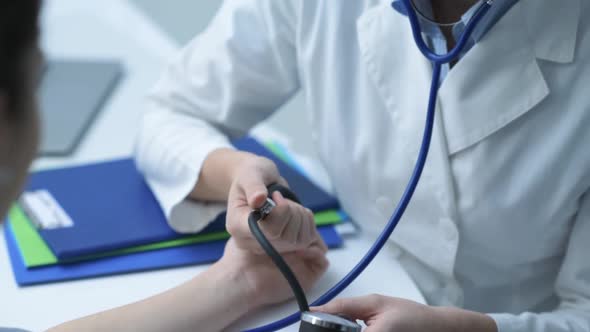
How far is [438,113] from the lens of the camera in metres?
0.97

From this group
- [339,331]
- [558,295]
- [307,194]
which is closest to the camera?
[339,331]

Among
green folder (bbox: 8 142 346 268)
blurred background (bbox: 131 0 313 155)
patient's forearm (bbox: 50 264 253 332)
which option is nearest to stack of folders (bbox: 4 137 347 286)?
green folder (bbox: 8 142 346 268)

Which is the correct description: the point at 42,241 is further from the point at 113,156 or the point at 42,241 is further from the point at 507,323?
the point at 507,323

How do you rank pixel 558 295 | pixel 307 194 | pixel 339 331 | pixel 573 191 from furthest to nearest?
1. pixel 307 194
2. pixel 558 295
3. pixel 573 191
4. pixel 339 331

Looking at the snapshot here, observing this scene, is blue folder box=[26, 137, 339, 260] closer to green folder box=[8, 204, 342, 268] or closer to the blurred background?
green folder box=[8, 204, 342, 268]

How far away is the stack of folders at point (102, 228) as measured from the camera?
103cm

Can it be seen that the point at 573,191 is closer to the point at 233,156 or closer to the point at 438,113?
the point at 438,113

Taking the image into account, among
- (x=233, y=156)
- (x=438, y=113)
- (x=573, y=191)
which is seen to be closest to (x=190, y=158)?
(x=233, y=156)

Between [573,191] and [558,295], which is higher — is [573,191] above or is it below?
above

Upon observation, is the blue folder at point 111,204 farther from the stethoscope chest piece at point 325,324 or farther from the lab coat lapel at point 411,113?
the stethoscope chest piece at point 325,324

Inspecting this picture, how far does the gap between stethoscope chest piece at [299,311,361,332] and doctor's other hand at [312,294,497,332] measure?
0.05m

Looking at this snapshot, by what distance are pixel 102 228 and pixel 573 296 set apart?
2.06ft

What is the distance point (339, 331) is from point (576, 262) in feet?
1.24

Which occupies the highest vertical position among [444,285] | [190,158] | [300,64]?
[300,64]
